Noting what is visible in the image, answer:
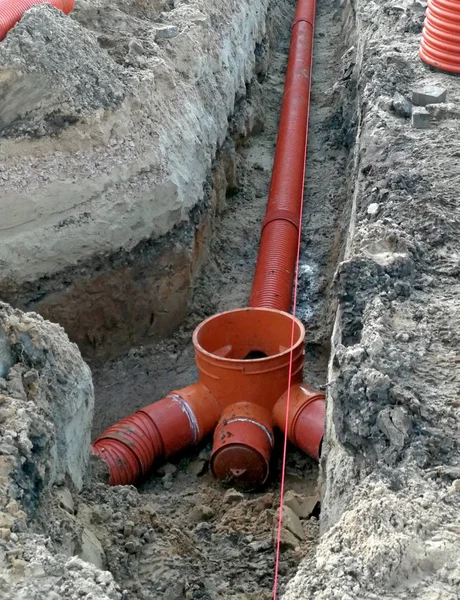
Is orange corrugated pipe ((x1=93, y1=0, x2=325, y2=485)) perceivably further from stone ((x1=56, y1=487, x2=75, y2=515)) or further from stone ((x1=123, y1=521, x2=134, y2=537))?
stone ((x1=56, y1=487, x2=75, y2=515))

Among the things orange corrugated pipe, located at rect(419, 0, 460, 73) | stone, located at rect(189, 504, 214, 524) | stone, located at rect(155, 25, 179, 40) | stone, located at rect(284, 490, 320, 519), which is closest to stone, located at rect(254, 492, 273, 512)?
stone, located at rect(284, 490, 320, 519)

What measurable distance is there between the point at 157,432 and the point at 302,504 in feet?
3.21

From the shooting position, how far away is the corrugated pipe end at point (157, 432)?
4.14m

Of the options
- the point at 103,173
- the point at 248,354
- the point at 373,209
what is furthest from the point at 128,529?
the point at 103,173

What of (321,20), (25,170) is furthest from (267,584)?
(321,20)

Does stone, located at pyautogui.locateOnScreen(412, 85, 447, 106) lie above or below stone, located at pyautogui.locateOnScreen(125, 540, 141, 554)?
above

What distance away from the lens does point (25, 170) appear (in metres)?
4.60

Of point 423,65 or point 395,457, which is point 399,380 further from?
point 423,65

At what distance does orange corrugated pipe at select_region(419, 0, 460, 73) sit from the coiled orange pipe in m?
1.57

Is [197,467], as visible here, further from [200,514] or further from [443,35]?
[443,35]

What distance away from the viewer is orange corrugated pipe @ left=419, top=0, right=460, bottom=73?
5.30 meters

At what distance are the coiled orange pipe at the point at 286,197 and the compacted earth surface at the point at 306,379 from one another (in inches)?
13.9

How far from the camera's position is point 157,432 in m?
4.32

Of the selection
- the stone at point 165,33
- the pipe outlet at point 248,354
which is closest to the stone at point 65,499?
the pipe outlet at point 248,354
